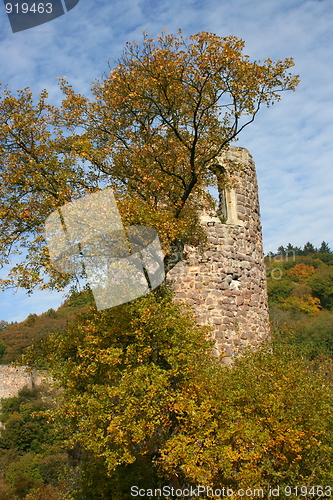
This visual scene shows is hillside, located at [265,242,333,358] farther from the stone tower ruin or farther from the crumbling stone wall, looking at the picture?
the stone tower ruin

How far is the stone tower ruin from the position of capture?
950 cm

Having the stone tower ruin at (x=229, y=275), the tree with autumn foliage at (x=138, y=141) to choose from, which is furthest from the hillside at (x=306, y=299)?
the tree with autumn foliage at (x=138, y=141)

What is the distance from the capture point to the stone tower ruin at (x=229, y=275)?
9500mm

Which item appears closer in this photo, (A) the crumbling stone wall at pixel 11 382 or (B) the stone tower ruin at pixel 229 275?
(B) the stone tower ruin at pixel 229 275

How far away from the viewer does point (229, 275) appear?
984 cm

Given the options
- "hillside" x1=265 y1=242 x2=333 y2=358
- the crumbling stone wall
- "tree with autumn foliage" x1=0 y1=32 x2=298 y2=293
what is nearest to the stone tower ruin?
"tree with autumn foliage" x1=0 y1=32 x2=298 y2=293

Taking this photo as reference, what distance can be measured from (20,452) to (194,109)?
24.9m

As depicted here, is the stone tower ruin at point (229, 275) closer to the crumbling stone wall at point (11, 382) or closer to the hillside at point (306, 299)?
the hillside at point (306, 299)

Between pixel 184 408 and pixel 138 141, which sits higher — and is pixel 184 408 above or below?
below

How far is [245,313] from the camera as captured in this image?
32.2ft

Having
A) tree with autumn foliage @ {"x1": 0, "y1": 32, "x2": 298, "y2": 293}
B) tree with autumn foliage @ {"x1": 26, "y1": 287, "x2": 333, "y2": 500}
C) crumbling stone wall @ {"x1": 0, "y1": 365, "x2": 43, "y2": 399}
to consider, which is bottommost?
tree with autumn foliage @ {"x1": 26, "y1": 287, "x2": 333, "y2": 500}

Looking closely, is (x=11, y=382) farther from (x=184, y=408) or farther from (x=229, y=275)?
(x=184, y=408)

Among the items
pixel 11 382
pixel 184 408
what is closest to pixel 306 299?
pixel 11 382

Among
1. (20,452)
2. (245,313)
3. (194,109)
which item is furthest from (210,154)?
(20,452)
